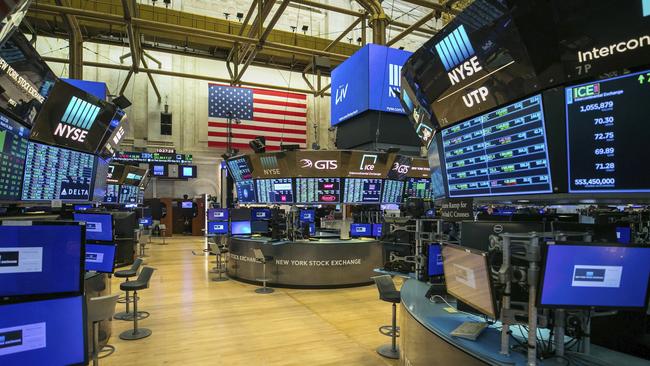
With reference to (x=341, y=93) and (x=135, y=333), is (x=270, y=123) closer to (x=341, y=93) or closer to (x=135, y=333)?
(x=341, y=93)

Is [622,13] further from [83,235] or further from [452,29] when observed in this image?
[83,235]

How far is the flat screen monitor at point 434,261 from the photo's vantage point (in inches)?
153

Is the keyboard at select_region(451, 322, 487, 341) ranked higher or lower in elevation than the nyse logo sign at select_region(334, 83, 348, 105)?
lower

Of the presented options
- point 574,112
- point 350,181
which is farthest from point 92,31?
point 574,112

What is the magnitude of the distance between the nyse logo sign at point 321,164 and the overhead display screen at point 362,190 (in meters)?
0.50

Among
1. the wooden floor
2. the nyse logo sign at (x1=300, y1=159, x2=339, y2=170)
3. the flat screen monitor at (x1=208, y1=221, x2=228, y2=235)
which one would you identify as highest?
the nyse logo sign at (x1=300, y1=159, x2=339, y2=170)

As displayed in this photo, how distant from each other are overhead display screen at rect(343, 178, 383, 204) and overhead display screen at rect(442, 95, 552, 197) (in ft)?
18.0

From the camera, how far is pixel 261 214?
395 inches

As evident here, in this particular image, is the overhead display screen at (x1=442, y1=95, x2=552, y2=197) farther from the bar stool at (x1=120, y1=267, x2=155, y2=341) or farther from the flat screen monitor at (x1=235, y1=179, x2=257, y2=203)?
the flat screen monitor at (x1=235, y1=179, x2=257, y2=203)

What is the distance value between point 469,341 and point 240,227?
25.1ft

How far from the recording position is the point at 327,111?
67.6 ft

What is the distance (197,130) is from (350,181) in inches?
484

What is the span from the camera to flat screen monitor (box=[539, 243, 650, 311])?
1.81 metres

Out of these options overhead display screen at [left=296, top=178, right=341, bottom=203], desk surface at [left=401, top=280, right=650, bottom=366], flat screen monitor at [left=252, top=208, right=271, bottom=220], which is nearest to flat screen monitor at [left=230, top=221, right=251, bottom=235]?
flat screen monitor at [left=252, top=208, right=271, bottom=220]
